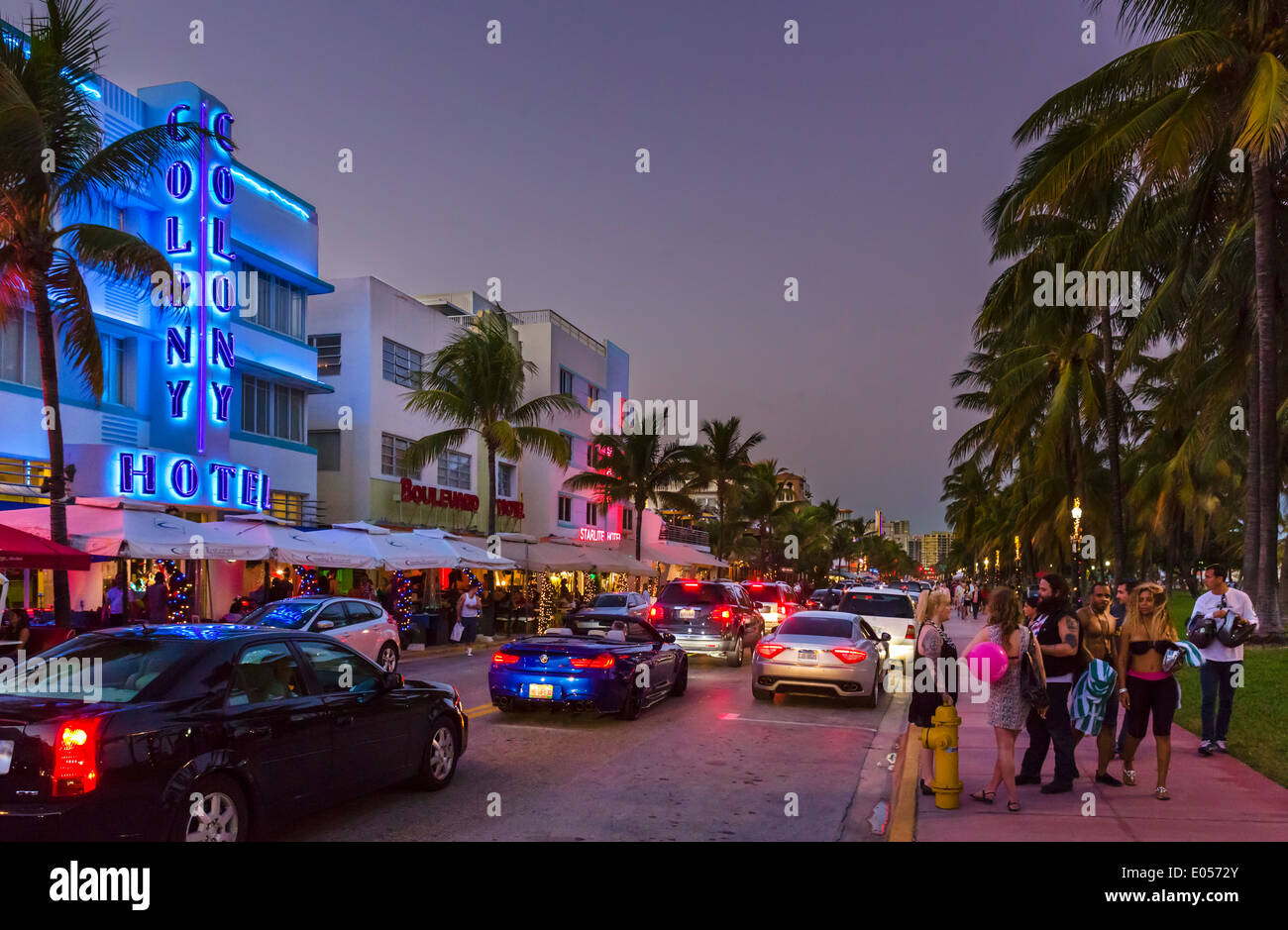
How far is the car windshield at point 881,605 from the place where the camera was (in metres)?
20.3

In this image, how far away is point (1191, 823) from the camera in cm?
726

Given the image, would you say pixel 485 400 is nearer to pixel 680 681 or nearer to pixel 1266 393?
pixel 680 681

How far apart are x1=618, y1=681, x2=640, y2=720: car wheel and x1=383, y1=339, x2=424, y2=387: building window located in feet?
81.3

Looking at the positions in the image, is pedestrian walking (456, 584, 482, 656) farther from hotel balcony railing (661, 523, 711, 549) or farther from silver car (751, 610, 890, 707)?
hotel balcony railing (661, 523, 711, 549)

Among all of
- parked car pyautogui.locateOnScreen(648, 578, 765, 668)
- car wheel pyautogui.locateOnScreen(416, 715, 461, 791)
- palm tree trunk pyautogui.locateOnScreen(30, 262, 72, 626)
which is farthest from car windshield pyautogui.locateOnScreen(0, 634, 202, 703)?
parked car pyautogui.locateOnScreen(648, 578, 765, 668)

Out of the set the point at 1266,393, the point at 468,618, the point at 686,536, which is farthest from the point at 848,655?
the point at 686,536

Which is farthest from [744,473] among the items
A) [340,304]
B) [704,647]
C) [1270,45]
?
[1270,45]

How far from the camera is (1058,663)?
26.8 feet

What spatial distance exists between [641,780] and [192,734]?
445cm

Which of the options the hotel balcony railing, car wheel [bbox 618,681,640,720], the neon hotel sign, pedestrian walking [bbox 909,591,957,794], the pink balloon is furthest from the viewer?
the hotel balcony railing

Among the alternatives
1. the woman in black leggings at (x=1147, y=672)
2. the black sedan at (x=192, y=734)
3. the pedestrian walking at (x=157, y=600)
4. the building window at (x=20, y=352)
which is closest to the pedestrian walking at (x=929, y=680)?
the woman in black leggings at (x=1147, y=672)

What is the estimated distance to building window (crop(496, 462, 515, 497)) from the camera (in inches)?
1714
